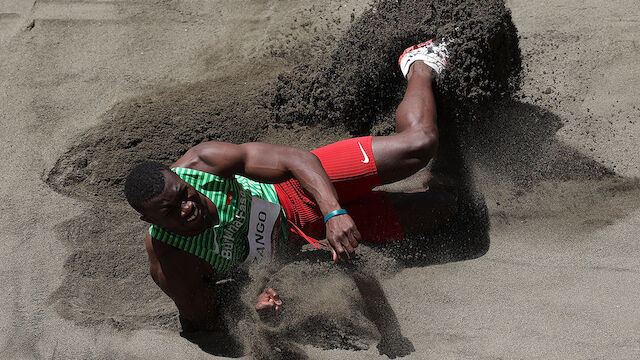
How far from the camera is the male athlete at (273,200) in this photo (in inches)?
103

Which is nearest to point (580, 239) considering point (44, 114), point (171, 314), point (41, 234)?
point (171, 314)

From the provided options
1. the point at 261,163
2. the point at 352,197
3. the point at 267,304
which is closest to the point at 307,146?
the point at 352,197

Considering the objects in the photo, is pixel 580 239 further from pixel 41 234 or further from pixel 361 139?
pixel 41 234

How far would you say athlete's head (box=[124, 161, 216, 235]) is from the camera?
2543 mm

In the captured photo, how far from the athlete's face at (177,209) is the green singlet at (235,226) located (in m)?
0.11

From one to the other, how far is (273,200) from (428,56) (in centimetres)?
110

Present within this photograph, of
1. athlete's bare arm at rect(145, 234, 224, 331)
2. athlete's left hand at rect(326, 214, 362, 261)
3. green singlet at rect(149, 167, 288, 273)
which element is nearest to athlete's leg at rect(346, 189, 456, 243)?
green singlet at rect(149, 167, 288, 273)

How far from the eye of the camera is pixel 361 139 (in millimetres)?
3205

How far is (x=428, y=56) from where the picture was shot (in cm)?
330

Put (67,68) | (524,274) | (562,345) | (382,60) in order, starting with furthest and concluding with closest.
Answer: (67,68)
(382,60)
(524,274)
(562,345)

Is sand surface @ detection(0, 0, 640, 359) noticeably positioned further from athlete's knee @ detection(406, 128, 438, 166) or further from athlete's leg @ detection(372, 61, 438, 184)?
athlete's knee @ detection(406, 128, 438, 166)

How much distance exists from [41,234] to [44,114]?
1.03 meters

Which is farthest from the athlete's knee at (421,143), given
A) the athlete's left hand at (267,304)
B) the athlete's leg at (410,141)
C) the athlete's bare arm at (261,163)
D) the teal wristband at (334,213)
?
the athlete's left hand at (267,304)

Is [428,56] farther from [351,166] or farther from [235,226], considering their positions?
[235,226]
